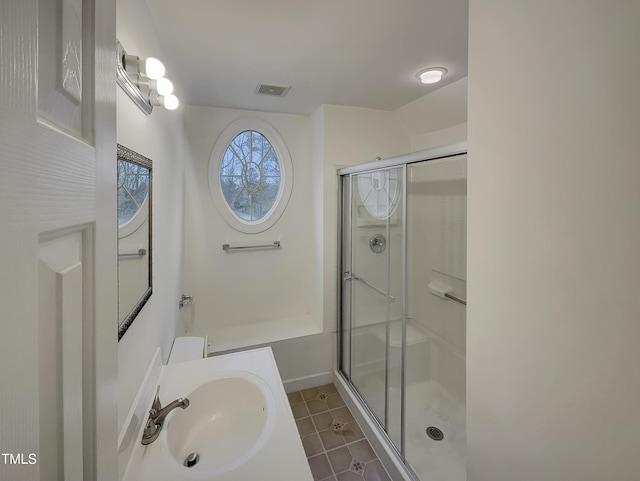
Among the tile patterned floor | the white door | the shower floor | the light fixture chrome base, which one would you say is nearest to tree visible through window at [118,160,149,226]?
the light fixture chrome base

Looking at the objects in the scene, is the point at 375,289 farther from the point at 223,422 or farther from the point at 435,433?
the point at 223,422

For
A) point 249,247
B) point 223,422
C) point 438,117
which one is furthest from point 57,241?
point 438,117

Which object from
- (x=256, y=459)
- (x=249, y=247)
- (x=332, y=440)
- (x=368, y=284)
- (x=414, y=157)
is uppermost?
(x=414, y=157)

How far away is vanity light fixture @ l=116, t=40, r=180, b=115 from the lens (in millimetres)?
870

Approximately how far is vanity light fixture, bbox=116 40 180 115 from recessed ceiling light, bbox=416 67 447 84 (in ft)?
4.69

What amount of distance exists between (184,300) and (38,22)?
2142mm

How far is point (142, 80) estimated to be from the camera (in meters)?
0.98

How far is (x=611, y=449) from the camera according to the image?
0.59 m

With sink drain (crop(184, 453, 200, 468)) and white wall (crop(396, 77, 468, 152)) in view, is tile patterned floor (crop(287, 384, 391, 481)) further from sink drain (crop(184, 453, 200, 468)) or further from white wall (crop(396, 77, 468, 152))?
white wall (crop(396, 77, 468, 152))

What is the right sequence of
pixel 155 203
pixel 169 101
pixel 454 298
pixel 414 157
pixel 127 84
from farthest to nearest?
pixel 454 298
pixel 414 157
pixel 155 203
pixel 169 101
pixel 127 84

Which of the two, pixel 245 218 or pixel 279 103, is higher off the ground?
pixel 279 103

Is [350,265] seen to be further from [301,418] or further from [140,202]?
[140,202]

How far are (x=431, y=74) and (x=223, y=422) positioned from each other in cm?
215

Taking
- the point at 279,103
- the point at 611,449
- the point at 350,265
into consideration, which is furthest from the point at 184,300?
the point at 611,449
